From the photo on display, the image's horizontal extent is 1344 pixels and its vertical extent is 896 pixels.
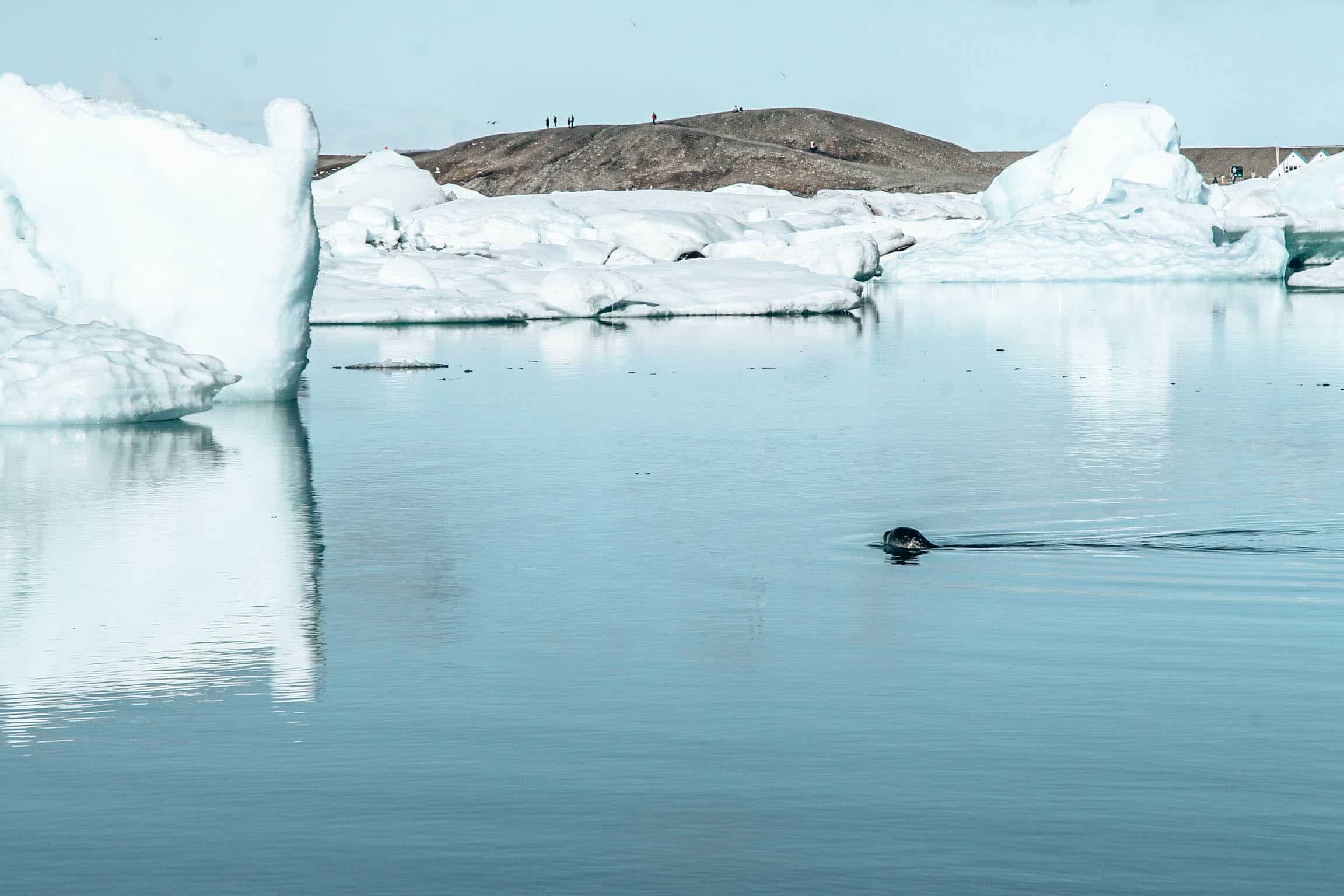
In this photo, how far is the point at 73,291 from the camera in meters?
15.4

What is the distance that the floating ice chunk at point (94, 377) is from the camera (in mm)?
13453

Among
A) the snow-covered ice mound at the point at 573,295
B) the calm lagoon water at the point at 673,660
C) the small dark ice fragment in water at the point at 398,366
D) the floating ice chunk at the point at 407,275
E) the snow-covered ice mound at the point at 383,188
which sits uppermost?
the snow-covered ice mound at the point at 383,188

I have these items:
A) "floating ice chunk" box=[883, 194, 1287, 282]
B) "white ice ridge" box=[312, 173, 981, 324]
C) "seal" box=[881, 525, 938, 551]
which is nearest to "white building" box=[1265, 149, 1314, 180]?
"white ice ridge" box=[312, 173, 981, 324]

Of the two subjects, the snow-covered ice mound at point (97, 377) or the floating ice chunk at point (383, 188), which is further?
the floating ice chunk at point (383, 188)

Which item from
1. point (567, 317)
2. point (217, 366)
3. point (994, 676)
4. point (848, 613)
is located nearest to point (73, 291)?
point (217, 366)

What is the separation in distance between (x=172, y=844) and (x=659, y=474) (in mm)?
7410

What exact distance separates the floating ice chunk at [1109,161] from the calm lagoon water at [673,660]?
1277 inches

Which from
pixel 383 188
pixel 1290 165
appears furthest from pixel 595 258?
pixel 1290 165

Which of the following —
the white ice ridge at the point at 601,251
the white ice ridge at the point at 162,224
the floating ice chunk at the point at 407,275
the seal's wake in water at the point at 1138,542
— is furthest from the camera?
the floating ice chunk at the point at 407,275

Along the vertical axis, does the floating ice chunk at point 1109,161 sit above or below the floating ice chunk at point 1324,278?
above

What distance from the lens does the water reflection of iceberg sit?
6.30 metres

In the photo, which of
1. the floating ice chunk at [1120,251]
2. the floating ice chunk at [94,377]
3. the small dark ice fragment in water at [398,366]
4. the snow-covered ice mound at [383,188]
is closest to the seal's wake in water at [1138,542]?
the floating ice chunk at [94,377]

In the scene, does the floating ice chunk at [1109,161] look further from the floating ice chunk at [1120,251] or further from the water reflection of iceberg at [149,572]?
the water reflection of iceberg at [149,572]

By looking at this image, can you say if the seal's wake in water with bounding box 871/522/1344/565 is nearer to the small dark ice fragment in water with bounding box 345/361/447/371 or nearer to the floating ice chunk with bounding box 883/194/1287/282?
the small dark ice fragment in water with bounding box 345/361/447/371
